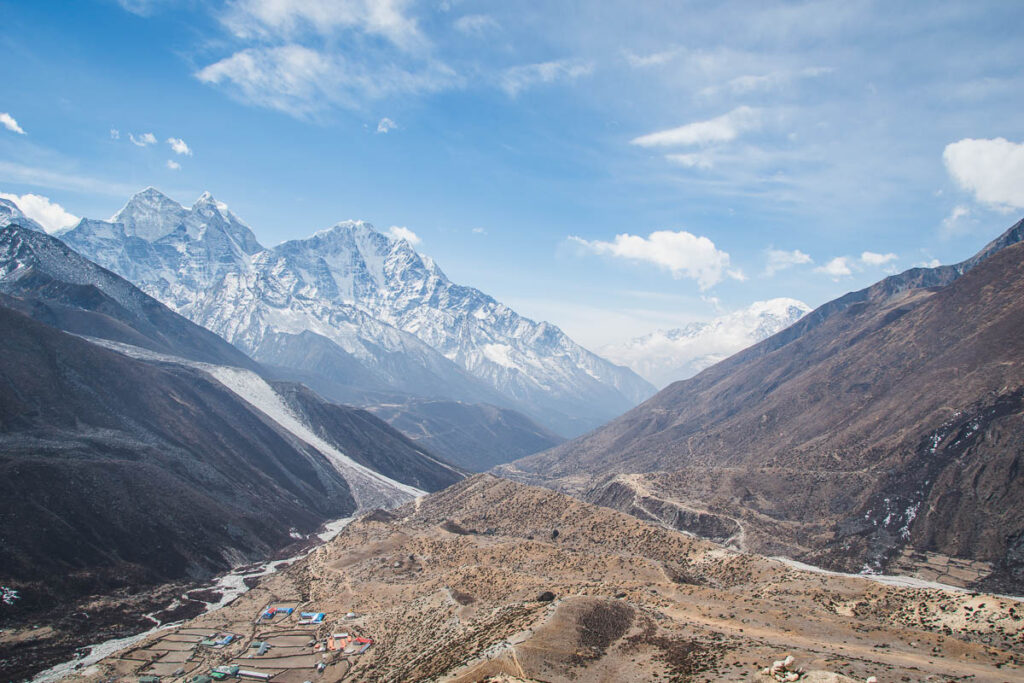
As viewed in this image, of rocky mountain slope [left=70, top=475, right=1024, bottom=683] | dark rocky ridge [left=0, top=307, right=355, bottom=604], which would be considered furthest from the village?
dark rocky ridge [left=0, top=307, right=355, bottom=604]

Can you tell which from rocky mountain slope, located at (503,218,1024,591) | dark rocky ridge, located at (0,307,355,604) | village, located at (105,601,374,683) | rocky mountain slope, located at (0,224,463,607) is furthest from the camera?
rocky mountain slope, located at (503,218,1024,591)

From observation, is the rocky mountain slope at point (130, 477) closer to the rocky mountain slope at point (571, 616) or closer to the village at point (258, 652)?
the rocky mountain slope at point (571, 616)

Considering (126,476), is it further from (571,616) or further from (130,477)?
(571,616)

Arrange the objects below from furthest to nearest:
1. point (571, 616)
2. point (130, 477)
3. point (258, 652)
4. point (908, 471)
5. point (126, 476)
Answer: point (908, 471) → point (130, 477) → point (126, 476) → point (258, 652) → point (571, 616)

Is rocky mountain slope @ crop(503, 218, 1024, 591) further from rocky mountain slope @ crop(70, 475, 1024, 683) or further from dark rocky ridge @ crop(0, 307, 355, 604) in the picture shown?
dark rocky ridge @ crop(0, 307, 355, 604)

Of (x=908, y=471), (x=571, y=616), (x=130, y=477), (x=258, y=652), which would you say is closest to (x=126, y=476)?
(x=130, y=477)

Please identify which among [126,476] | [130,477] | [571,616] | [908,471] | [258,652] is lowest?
[258,652]

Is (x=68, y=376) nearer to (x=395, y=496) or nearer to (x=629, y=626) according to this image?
(x=395, y=496)

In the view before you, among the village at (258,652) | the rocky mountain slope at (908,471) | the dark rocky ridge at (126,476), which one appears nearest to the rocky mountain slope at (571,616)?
the village at (258,652)

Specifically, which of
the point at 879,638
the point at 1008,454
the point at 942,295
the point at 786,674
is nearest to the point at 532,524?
the point at 879,638
